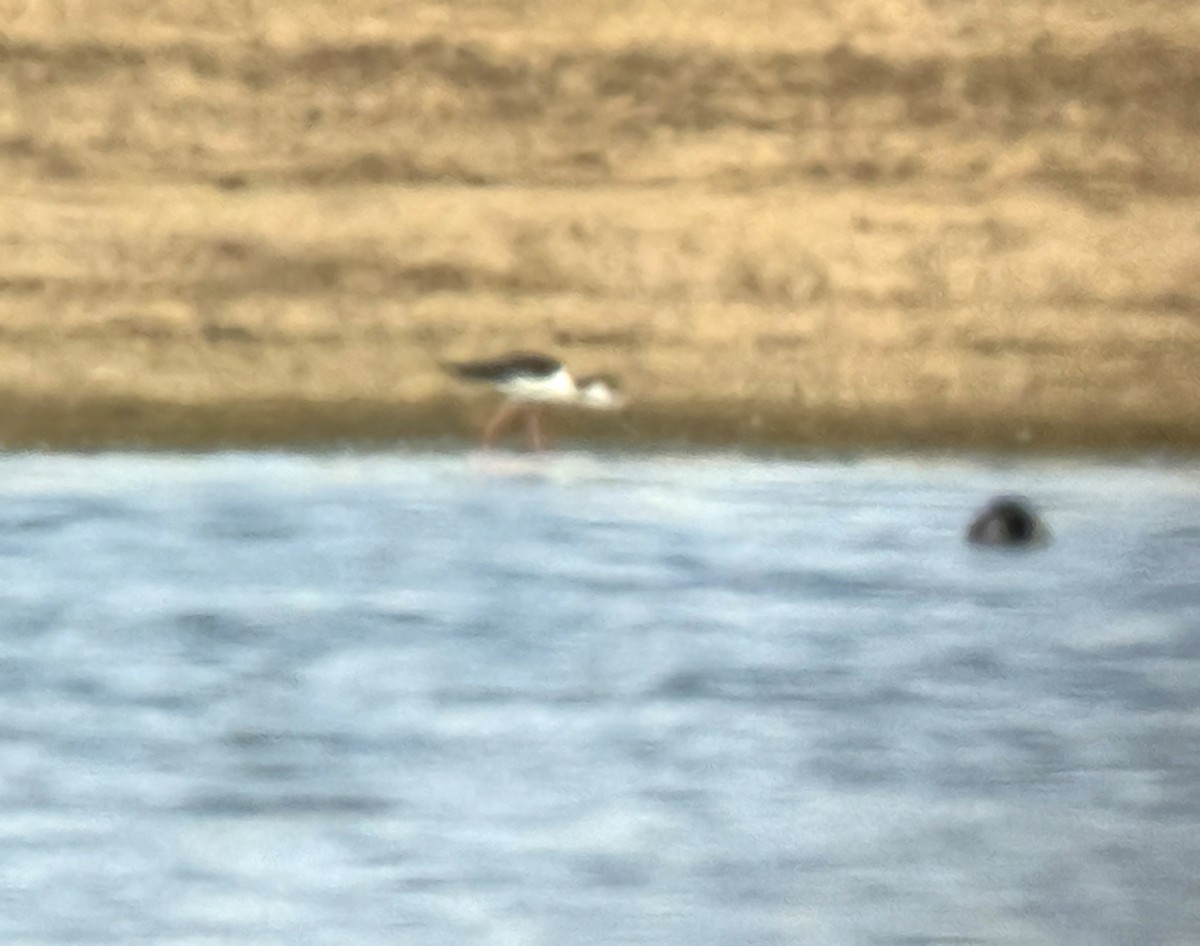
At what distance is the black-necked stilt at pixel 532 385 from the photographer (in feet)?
13.8

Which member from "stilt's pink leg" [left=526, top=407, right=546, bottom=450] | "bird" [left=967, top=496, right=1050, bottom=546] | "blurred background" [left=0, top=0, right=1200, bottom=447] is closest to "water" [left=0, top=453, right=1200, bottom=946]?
Answer: "bird" [left=967, top=496, right=1050, bottom=546]

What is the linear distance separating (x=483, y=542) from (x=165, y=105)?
4.26 feet

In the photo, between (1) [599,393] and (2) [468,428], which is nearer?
(1) [599,393]

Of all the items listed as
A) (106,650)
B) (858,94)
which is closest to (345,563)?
(106,650)

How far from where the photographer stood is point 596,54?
4312 millimetres

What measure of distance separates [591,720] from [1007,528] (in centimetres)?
144

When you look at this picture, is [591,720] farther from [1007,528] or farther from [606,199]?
[606,199]

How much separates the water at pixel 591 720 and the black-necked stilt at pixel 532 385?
296 mm

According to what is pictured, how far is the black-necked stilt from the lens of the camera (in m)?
4.21

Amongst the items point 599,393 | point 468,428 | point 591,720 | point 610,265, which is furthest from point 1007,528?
point 591,720

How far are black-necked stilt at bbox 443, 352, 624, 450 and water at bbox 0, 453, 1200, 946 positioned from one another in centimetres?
30

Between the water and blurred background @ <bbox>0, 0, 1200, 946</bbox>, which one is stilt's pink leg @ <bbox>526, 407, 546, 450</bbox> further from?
the water

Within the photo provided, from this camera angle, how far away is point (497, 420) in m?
4.28

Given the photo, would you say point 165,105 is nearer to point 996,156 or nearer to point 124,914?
point 996,156
